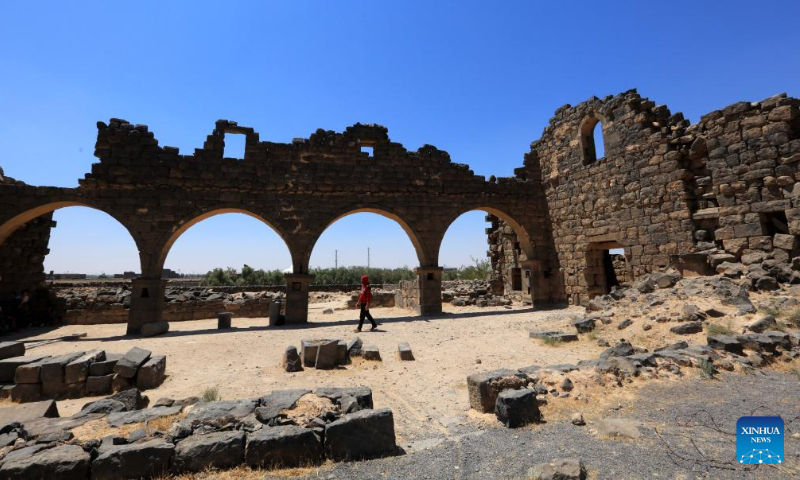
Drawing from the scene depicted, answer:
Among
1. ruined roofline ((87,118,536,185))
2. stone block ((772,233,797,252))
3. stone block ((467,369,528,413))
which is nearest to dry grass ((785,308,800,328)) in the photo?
stone block ((772,233,797,252))

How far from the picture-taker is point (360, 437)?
10.6ft

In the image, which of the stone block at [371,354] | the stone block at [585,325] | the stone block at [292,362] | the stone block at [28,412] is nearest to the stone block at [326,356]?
the stone block at [292,362]

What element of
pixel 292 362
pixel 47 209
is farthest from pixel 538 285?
pixel 47 209

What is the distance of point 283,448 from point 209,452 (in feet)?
1.91

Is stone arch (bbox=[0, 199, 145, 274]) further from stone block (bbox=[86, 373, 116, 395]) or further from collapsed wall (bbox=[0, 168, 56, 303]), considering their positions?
stone block (bbox=[86, 373, 116, 395])

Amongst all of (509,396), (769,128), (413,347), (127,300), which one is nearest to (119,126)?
(127,300)

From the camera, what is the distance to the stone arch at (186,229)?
11.5 m

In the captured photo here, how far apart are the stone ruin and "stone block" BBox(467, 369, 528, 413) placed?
6.65 m

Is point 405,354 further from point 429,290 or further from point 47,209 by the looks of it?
point 47,209

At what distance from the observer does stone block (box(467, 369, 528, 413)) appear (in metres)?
4.12

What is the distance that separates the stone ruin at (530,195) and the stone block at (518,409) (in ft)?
22.7

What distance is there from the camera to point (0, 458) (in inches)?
111

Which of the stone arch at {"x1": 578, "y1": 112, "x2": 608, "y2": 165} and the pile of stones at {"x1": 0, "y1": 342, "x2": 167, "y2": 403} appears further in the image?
the stone arch at {"x1": 578, "y1": 112, "x2": 608, "y2": 165}

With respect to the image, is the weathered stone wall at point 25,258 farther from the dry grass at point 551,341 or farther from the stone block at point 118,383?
the dry grass at point 551,341
